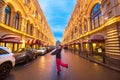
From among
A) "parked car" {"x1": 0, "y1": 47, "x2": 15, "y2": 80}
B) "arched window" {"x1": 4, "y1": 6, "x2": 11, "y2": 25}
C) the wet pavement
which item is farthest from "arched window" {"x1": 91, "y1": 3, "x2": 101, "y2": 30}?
"parked car" {"x1": 0, "y1": 47, "x2": 15, "y2": 80}

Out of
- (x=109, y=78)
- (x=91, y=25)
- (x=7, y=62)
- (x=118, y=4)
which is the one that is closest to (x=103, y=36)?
(x=118, y=4)

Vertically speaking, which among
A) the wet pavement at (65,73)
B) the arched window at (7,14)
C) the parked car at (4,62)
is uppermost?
the arched window at (7,14)

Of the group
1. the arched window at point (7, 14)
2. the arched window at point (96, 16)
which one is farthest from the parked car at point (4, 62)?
the arched window at point (96, 16)

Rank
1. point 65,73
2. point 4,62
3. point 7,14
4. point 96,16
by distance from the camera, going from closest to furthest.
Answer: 1. point 4,62
2. point 65,73
3. point 7,14
4. point 96,16

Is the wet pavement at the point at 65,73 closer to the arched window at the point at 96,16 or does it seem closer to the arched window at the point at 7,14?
the arched window at the point at 7,14

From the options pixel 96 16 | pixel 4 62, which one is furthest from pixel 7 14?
pixel 96 16

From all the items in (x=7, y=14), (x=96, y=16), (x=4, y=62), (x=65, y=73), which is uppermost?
(x=96, y=16)

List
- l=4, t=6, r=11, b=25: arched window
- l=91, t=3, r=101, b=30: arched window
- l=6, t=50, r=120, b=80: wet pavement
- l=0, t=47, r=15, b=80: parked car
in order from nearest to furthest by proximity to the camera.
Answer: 1. l=0, t=47, r=15, b=80: parked car
2. l=6, t=50, r=120, b=80: wet pavement
3. l=4, t=6, r=11, b=25: arched window
4. l=91, t=3, r=101, b=30: arched window

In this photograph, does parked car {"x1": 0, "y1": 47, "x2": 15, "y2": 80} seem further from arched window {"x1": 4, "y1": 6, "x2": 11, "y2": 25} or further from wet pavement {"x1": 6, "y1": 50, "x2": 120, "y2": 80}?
arched window {"x1": 4, "y1": 6, "x2": 11, "y2": 25}

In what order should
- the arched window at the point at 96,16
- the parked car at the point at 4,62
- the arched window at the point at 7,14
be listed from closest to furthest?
1. the parked car at the point at 4,62
2. the arched window at the point at 7,14
3. the arched window at the point at 96,16

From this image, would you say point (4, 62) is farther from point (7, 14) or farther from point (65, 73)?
point (7, 14)

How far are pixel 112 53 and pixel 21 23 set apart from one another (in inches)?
672

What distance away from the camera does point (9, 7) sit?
1675 centimetres

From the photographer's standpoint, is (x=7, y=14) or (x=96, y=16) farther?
(x=96, y=16)
